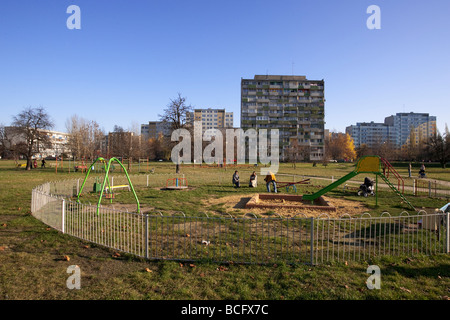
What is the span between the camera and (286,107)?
9900 cm

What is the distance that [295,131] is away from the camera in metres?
98.7

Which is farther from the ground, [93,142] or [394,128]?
[394,128]

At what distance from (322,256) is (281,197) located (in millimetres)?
9033

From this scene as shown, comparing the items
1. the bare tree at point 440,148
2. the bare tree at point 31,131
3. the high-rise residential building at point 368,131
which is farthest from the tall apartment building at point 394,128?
the bare tree at point 31,131

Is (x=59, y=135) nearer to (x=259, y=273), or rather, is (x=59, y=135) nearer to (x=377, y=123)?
(x=259, y=273)

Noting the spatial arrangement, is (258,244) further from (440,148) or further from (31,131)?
(440,148)

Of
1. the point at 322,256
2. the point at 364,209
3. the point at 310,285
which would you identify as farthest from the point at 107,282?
the point at 364,209

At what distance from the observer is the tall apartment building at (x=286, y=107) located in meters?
98.4

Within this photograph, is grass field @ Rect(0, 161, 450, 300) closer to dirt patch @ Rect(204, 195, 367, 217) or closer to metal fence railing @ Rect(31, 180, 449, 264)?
metal fence railing @ Rect(31, 180, 449, 264)

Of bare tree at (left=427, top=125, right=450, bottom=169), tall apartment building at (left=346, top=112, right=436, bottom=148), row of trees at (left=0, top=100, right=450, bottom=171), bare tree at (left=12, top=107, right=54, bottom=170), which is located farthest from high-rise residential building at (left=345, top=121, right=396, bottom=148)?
bare tree at (left=12, top=107, right=54, bottom=170)

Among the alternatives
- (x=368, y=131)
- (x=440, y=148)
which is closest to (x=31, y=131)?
(x=440, y=148)

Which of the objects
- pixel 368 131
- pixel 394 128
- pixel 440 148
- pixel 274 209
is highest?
pixel 394 128

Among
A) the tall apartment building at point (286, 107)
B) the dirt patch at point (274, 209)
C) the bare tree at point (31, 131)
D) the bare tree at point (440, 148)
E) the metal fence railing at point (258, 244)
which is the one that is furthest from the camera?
the tall apartment building at point (286, 107)

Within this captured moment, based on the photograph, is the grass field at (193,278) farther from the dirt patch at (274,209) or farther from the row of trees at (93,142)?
the row of trees at (93,142)
